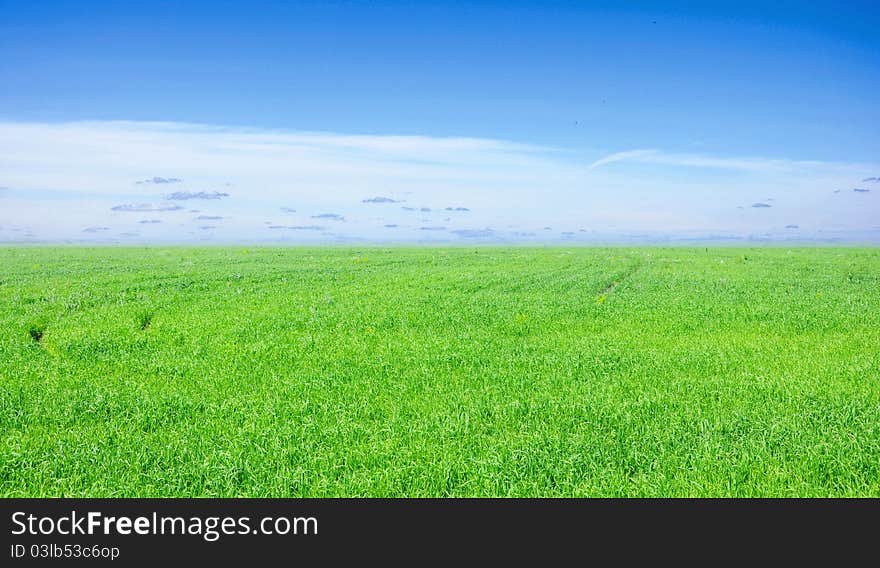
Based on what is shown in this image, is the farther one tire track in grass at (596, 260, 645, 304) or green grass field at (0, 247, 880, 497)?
tire track in grass at (596, 260, 645, 304)

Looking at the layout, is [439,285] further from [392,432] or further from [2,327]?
[392,432]

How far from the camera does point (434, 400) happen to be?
8281 millimetres

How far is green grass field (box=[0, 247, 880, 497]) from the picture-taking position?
19.2ft

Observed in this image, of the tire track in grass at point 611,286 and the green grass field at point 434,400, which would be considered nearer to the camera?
the green grass field at point 434,400

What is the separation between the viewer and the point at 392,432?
7.00 meters

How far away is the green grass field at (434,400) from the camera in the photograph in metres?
5.86

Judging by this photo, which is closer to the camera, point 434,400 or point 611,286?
point 434,400

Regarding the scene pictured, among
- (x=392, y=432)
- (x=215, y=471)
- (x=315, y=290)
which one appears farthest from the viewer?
(x=315, y=290)

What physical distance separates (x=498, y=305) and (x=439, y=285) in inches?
225

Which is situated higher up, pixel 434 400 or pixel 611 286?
pixel 611 286

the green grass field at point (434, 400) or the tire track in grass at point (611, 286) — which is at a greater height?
the tire track in grass at point (611, 286)

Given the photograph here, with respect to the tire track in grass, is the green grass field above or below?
below

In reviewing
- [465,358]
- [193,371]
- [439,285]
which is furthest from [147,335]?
[439,285]

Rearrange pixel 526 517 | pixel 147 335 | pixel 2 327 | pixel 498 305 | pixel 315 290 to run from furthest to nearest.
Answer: pixel 315 290 < pixel 498 305 < pixel 2 327 < pixel 147 335 < pixel 526 517
